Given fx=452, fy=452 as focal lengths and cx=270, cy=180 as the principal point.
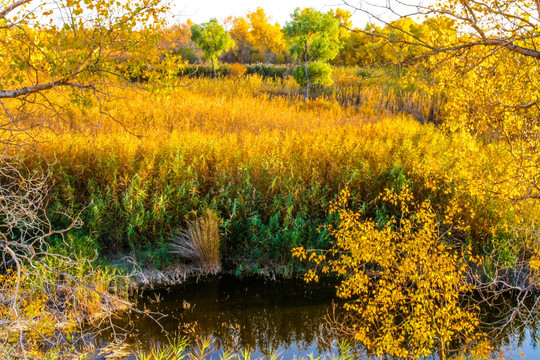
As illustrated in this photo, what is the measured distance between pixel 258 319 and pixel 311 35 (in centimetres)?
1130

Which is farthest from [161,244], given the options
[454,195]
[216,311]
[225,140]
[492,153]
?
[492,153]

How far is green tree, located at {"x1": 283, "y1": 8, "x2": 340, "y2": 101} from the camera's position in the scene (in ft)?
46.9

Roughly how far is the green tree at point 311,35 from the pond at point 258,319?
9800 millimetres

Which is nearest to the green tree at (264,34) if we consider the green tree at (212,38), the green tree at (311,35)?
the green tree at (212,38)

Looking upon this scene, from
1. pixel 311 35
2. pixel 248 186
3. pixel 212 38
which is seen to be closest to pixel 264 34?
pixel 212 38

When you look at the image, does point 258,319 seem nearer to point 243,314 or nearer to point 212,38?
point 243,314

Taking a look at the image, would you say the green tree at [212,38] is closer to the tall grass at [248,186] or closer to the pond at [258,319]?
the tall grass at [248,186]

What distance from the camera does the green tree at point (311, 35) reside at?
46.9 feet

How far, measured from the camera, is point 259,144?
26.8 feet

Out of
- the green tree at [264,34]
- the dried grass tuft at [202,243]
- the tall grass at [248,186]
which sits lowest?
the dried grass tuft at [202,243]

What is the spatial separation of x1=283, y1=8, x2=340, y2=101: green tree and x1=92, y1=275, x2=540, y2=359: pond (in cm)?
980

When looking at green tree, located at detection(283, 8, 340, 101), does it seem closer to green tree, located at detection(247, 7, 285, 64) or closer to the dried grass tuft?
the dried grass tuft

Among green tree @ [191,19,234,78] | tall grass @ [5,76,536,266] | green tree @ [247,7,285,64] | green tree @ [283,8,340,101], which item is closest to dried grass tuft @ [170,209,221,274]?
tall grass @ [5,76,536,266]

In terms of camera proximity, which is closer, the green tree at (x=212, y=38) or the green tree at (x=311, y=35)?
the green tree at (x=311, y=35)
